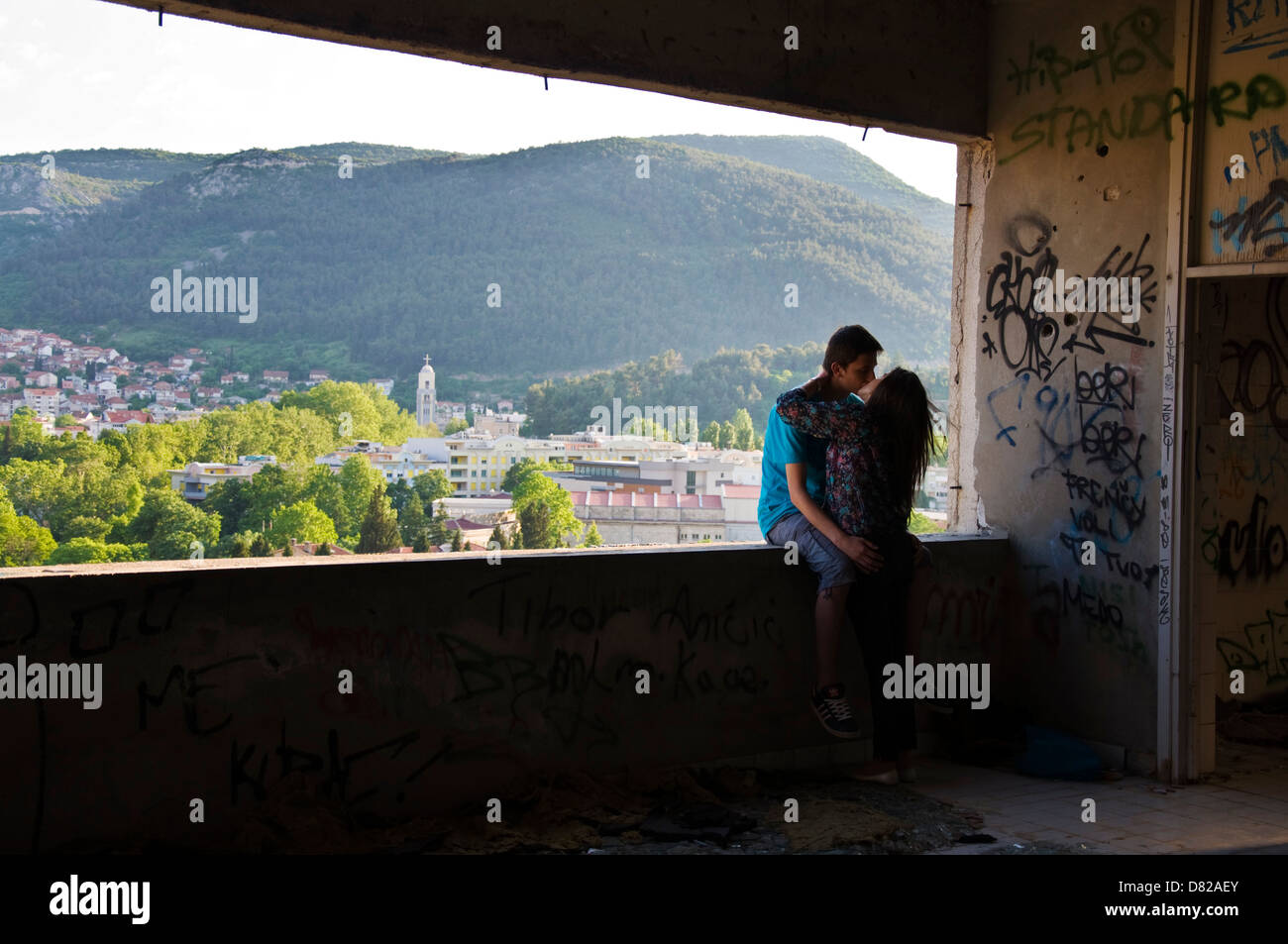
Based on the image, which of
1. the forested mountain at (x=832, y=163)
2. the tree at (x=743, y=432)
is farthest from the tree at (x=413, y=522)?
the forested mountain at (x=832, y=163)

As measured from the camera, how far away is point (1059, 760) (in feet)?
17.1

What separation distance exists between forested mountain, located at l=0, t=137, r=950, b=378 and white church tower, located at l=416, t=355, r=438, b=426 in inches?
46.3

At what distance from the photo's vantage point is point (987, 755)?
548cm

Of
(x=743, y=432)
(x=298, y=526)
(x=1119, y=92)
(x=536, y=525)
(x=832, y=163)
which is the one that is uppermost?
(x=832, y=163)

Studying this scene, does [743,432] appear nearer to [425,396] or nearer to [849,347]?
[425,396]

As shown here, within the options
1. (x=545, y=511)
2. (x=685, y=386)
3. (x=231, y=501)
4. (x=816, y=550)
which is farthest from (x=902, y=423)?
(x=231, y=501)

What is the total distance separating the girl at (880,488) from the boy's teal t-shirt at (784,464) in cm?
8

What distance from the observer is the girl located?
483 cm

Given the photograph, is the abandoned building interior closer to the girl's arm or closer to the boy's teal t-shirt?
the boy's teal t-shirt

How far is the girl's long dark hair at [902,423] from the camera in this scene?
16.0ft

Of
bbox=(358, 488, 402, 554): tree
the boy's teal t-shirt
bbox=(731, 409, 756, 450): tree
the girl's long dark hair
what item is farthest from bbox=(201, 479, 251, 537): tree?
the girl's long dark hair

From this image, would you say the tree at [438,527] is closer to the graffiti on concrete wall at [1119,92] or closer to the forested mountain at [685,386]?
the forested mountain at [685,386]

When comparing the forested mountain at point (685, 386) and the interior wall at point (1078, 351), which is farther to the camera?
the forested mountain at point (685, 386)

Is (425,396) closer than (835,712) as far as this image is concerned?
No
